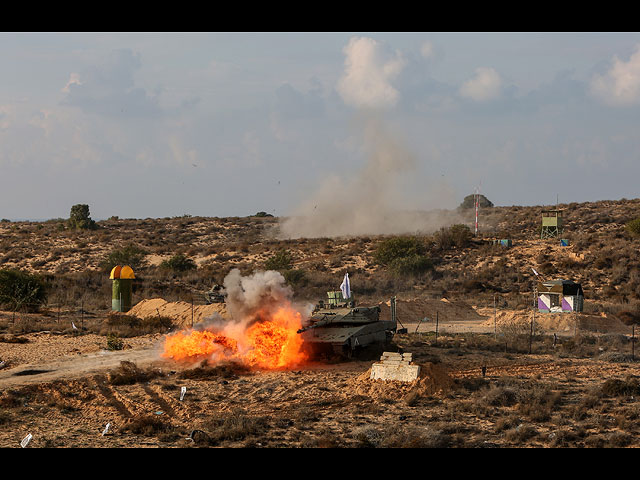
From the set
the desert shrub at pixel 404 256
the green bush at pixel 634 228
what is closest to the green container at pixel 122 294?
the desert shrub at pixel 404 256

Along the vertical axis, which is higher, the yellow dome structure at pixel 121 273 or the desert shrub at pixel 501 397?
the yellow dome structure at pixel 121 273

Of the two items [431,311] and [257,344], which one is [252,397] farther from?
[431,311]

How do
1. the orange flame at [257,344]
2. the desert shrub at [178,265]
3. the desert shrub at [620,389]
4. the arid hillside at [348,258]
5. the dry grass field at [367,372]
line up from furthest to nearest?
the desert shrub at [178,265]
the arid hillside at [348,258]
the orange flame at [257,344]
the desert shrub at [620,389]
the dry grass field at [367,372]

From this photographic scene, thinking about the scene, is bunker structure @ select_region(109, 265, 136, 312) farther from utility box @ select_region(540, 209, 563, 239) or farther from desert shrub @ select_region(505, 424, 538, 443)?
utility box @ select_region(540, 209, 563, 239)

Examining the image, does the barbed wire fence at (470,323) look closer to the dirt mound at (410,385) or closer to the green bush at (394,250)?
the dirt mound at (410,385)

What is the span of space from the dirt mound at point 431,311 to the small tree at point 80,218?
5089 cm

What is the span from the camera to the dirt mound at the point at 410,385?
62.4ft

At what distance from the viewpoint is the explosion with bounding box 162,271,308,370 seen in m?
23.7

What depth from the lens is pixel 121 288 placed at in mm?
38781

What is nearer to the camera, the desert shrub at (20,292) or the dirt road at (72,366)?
the dirt road at (72,366)

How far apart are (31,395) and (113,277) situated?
20.5m

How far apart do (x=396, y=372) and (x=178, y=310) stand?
62.0 feet

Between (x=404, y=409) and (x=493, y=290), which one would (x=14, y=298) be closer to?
(x=404, y=409)
